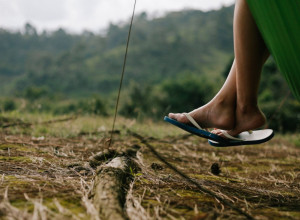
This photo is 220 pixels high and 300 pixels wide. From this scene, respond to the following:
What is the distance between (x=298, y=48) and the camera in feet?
3.05

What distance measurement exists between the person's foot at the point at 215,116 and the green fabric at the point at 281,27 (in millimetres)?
386

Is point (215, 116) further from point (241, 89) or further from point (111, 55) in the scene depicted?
point (111, 55)

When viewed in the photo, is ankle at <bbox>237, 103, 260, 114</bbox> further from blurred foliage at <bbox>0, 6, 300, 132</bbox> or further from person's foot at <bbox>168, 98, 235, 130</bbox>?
blurred foliage at <bbox>0, 6, 300, 132</bbox>

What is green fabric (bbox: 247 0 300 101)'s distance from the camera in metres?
0.90

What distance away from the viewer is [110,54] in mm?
67500

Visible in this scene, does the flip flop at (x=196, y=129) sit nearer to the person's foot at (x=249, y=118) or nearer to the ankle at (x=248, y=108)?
the person's foot at (x=249, y=118)

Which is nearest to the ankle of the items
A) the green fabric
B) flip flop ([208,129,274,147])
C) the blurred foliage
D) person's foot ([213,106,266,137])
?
person's foot ([213,106,266,137])

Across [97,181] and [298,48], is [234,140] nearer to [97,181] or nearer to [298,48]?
[298,48]

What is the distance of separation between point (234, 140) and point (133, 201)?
2.38 ft

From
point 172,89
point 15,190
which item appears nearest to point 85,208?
point 15,190

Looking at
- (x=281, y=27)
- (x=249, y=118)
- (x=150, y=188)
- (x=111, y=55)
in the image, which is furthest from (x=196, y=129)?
A: (x=111, y=55)

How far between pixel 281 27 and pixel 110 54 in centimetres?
6935

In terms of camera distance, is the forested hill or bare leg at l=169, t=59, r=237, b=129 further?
the forested hill

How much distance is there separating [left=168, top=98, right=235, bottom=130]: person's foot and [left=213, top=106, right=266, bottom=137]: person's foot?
0.04 meters
